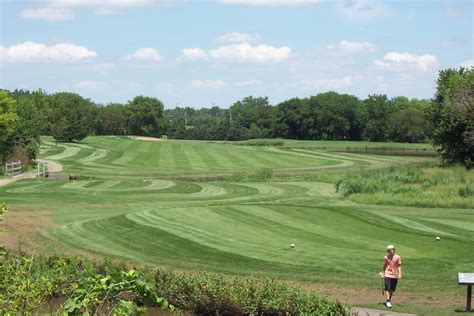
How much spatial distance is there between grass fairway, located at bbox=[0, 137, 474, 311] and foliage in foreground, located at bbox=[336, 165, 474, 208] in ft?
6.16

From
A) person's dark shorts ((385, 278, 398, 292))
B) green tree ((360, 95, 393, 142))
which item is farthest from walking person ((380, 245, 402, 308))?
green tree ((360, 95, 393, 142))

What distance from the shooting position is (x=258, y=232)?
30.6 metres

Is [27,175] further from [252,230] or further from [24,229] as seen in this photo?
[252,230]

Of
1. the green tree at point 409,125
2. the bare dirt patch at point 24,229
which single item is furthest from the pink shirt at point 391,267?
the green tree at point 409,125

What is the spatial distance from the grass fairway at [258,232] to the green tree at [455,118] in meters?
21.9

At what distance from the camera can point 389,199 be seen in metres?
44.2

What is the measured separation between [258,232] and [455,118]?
47659mm

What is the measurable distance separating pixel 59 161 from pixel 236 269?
213ft

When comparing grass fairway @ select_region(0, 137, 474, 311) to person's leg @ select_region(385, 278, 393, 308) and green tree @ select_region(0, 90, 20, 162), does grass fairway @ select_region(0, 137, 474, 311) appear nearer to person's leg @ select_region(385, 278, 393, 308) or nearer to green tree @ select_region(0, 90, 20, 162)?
person's leg @ select_region(385, 278, 393, 308)

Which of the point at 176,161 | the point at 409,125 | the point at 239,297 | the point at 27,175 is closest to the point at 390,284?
the point at 239,297

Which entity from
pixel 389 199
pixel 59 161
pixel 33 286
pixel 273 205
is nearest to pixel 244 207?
pixel 273 205

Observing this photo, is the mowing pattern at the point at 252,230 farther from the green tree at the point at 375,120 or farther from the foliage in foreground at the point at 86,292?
the green tree at the point at 375,120

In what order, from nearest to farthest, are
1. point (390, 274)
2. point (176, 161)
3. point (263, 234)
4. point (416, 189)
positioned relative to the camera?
point (390, 274) < point (263, 234) < point (416, 189) < point (176, 161)

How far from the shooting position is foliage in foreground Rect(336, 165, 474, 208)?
43031 mm
